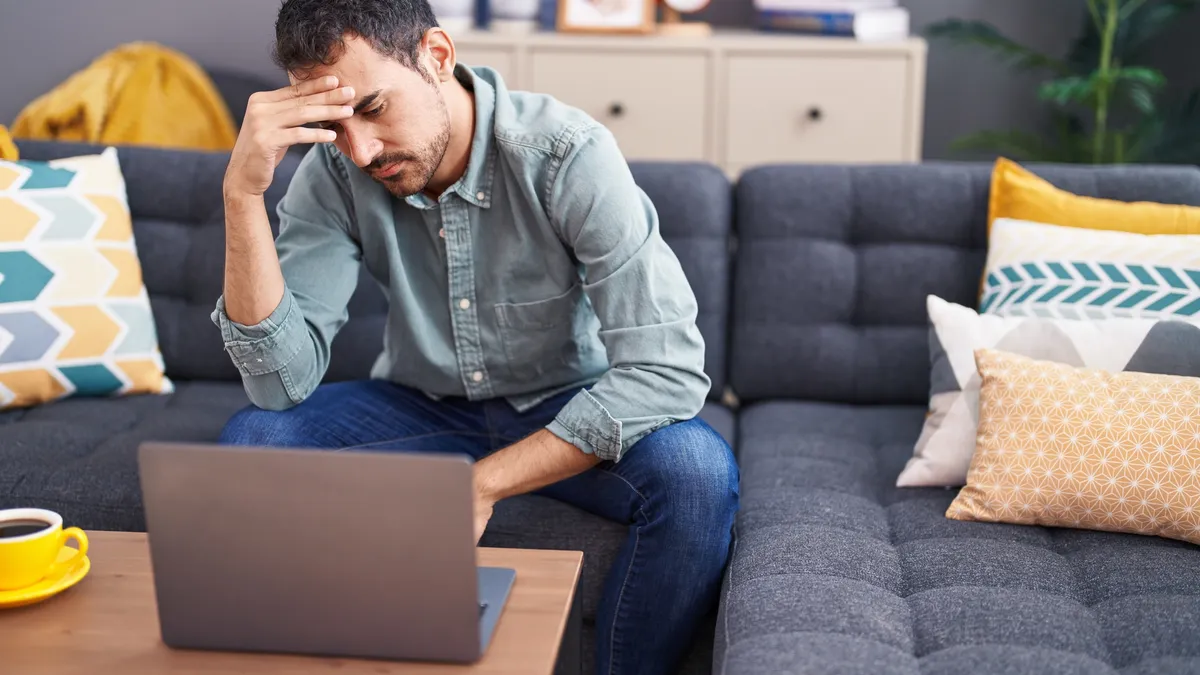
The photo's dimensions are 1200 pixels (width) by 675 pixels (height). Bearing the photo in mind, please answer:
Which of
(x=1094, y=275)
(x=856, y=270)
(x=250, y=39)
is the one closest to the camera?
(x=1094, y=275)

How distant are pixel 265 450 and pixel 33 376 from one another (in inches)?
44.9

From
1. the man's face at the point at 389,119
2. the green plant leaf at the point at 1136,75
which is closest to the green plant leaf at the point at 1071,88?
the green plant leaf at the point at 1136,75

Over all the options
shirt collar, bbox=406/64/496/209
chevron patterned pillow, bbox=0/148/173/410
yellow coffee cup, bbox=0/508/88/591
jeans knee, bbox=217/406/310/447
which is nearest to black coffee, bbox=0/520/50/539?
yellow coffee cup, bbox=0/508/88/591

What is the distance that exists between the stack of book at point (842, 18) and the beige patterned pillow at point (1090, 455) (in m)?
1.68

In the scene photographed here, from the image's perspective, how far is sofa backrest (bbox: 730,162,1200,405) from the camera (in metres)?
1.98

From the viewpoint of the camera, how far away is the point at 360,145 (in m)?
1.43

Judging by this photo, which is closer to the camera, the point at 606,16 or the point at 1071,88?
the point at 1071,88

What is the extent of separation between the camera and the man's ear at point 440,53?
4.92 ft

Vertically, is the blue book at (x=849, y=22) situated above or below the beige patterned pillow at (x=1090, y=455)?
above

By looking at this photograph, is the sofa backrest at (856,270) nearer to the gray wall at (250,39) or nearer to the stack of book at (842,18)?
the stack of book at (842,18)

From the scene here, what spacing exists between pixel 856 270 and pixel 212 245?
1.12m

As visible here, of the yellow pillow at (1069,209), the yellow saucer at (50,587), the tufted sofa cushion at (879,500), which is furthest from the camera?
the yellow pillow at (1069,209)

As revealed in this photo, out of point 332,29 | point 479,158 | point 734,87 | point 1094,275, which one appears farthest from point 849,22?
point 332,29

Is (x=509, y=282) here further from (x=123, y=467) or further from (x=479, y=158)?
(x=123, y=467)
